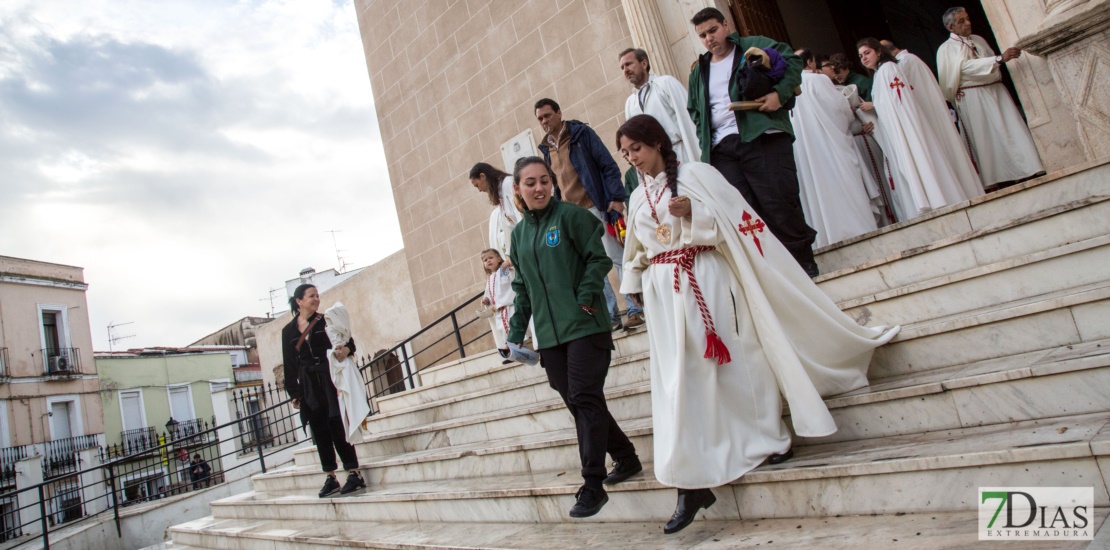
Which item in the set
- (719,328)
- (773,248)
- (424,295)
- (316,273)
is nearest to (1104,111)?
(773,248)

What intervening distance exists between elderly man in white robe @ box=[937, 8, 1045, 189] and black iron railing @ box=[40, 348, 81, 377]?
94.7ft

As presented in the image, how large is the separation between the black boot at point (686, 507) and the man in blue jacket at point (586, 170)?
2.29 metres

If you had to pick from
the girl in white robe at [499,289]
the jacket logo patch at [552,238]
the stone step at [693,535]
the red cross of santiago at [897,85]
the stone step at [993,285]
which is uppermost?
the red cross of santiago at [897,85]

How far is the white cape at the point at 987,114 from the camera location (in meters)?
5.13

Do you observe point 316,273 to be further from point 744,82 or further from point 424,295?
point 744,82

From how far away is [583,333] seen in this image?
10.4 feet

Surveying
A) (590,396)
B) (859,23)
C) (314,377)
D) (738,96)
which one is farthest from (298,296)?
(859,23)

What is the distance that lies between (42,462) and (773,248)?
2786cm

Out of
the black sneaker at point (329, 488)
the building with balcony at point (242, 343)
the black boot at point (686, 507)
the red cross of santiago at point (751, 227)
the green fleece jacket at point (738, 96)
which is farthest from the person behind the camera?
the building with balcony at point (242, 343)

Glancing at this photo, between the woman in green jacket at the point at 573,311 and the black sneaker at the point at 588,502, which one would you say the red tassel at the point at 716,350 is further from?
the black sneaker at the point at 588,502

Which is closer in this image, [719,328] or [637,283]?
[719,328]

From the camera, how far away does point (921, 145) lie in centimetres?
506

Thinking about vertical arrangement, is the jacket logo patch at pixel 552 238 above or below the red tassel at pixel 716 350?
above

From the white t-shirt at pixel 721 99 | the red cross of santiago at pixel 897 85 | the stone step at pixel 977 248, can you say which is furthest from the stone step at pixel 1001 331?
the red cross of santiago at pixel 897 85
